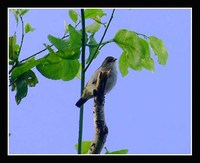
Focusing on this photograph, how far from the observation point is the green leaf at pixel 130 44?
1545mm

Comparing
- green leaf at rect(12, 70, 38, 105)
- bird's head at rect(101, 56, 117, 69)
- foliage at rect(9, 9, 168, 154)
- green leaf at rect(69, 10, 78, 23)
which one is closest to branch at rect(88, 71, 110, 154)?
foliage at rect(9, 9, 168, 154)

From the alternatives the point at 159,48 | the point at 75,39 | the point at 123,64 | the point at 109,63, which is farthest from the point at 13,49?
the point at 109,63

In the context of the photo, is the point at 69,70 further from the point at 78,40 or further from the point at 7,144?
the point at 7,144

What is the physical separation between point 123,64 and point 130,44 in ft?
0.59

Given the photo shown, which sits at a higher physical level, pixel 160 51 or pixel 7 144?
pixel 160 51

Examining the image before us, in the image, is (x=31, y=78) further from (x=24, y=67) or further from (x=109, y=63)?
(x=109, y=63)

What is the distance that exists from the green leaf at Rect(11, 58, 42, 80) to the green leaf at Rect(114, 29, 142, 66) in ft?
1.03

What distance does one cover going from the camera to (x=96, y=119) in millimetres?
1353

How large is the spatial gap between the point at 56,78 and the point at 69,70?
0.19 ft

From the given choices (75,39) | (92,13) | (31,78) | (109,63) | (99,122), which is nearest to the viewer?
(99,122)

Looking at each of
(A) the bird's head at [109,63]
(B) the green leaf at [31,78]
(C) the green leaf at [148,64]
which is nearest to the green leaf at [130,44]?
(C) the green leaf at [148,64]

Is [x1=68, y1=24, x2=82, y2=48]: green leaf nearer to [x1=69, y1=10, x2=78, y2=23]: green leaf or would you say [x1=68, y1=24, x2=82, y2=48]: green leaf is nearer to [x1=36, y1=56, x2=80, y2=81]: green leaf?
[x1=36, y1=56, x2=80, y2=81]: green leaf

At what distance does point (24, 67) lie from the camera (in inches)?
58.4

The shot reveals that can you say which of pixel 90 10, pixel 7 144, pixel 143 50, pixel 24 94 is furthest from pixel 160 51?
pixel 7 144
